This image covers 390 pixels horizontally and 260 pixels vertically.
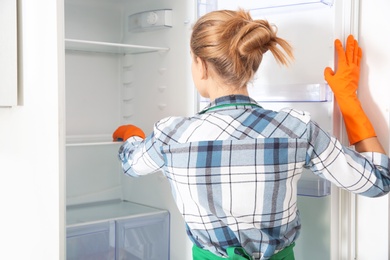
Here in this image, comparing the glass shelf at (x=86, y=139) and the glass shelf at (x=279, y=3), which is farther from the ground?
the glass shelf at (x=279, y=3)

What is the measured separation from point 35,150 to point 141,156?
32 centimetres

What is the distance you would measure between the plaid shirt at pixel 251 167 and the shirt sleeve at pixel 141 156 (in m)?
0.05

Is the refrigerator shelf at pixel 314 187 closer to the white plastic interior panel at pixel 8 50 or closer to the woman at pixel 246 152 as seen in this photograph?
the woman at pixel 246 152

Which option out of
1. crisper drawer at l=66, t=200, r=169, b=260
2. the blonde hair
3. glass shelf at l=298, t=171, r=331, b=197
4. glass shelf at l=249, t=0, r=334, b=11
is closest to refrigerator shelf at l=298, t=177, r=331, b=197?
glass shelf at l=298, t=171, r=331, b=197

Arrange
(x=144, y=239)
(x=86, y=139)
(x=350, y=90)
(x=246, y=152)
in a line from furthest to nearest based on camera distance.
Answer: (x=86, y=139) < (x=144, y=239) < (x=350, y=90) < (x=246, y=152)

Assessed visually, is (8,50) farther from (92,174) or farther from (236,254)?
(236,254)

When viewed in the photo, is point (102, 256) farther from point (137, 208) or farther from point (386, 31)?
point (386, 31)

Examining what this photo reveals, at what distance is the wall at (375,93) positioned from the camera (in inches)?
48.1

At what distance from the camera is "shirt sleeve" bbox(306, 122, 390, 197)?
1.12m

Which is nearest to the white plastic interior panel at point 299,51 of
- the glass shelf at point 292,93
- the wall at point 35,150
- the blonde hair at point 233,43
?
the glass shelf at point 292,93

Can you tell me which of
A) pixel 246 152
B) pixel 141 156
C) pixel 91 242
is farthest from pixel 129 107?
pixel 246 152

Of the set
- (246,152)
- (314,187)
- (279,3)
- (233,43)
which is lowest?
(314,187)

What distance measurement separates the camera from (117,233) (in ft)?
5.51

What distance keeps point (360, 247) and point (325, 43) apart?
0.51 meters
